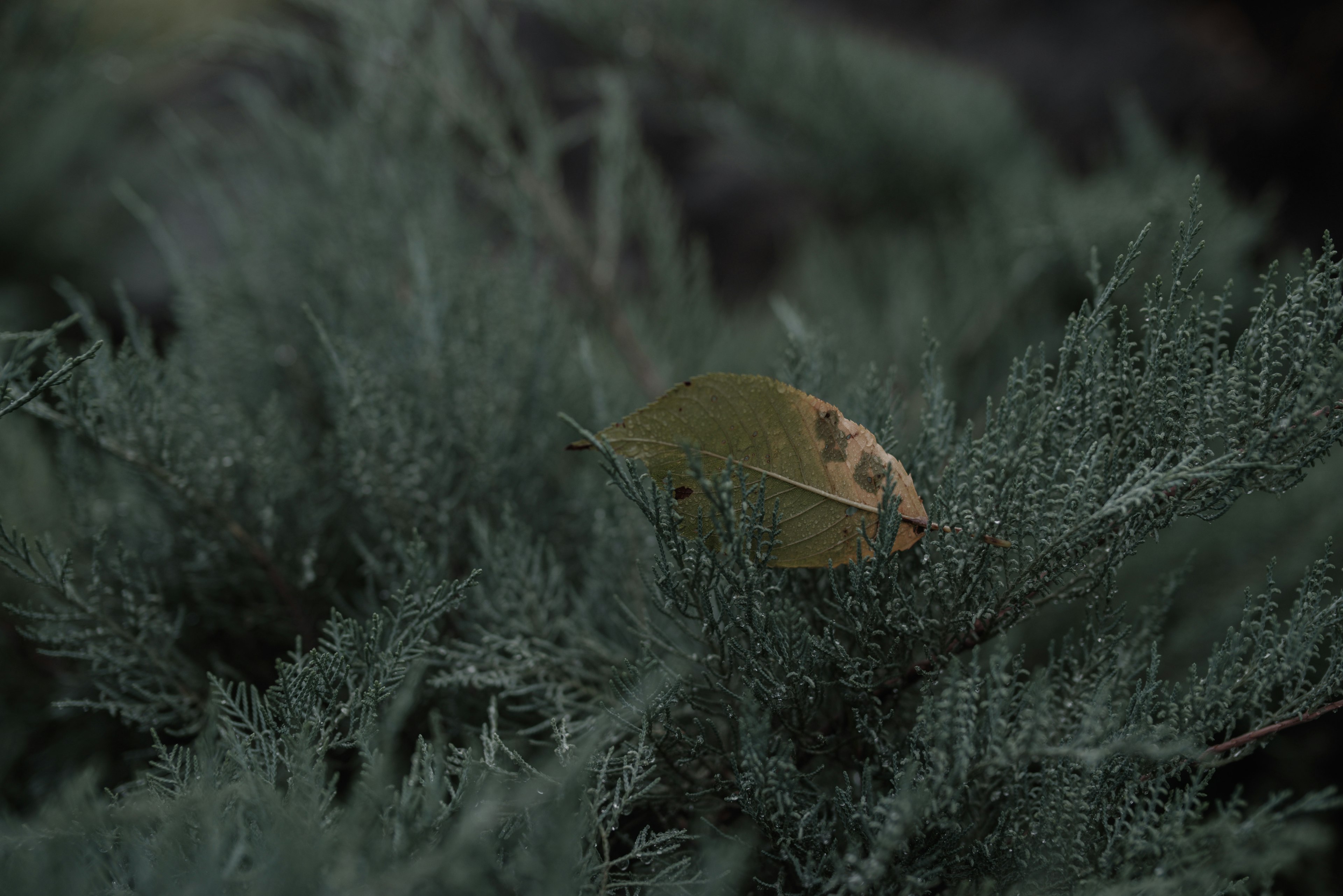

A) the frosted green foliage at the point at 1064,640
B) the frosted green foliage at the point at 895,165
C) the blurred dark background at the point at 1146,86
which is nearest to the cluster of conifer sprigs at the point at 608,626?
the frosted green foliage at the point at 1064,640

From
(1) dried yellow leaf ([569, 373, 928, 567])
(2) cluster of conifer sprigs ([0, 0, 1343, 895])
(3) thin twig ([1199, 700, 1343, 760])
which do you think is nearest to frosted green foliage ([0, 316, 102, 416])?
(2) cluster of conifer sprigs ([0, 0, 1343, 895])

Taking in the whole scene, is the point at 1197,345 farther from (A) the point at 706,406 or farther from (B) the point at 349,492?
(B) the point at 349,492

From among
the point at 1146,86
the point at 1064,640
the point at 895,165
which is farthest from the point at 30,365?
the point at 1146,86

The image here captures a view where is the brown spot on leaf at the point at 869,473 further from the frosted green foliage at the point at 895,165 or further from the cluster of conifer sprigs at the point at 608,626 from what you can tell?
the frosted green foliage at the point at 895,165

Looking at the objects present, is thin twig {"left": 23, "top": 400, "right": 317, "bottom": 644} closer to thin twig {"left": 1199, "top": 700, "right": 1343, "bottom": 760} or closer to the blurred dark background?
thin twig {"left": 1199, "top": 700, "right": 1343, "bottom": 760}

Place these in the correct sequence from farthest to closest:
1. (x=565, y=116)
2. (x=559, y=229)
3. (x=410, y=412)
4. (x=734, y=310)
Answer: (x=565, y=116), (x=734, y=310), (x=559, y=229), (x=410, y=412)

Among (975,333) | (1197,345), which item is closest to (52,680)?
(1197,345)
